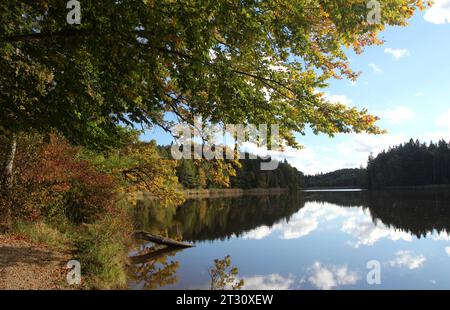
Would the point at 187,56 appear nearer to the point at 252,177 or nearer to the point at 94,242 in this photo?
the point at 94,242

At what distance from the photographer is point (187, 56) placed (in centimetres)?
594

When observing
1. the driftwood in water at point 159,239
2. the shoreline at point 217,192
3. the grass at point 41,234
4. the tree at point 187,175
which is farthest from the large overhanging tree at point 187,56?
the tree at point 187,175

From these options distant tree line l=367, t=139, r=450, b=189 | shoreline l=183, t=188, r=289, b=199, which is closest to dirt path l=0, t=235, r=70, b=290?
shoreline l=183, t=188, r=289, b=199

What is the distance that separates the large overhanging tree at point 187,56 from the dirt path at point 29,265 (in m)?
4.00

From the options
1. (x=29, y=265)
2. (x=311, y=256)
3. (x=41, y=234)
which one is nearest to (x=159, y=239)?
(x=41, y=234)

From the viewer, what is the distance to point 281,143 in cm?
993

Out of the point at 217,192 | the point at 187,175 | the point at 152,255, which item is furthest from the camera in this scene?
the point at 217,192

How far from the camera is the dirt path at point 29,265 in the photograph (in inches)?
364

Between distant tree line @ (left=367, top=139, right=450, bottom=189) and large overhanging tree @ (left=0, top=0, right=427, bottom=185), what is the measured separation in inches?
5164

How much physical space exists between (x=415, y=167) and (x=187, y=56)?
14004cm

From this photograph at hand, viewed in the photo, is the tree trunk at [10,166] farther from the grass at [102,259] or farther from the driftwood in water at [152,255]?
the driftwood in water at [152,255]

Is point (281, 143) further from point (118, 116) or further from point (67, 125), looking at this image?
point (67, 125)

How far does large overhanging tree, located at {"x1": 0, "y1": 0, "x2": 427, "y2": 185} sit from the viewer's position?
224 inches

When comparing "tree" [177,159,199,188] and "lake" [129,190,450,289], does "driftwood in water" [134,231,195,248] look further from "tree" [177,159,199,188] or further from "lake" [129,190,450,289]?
"tree" [177,159,199,188]
